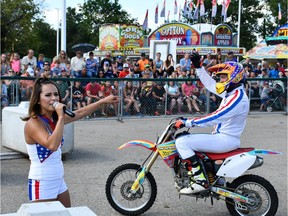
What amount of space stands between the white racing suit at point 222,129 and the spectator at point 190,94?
8.64 m

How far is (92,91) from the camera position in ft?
42.6

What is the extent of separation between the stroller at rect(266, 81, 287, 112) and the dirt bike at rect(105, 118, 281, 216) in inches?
409

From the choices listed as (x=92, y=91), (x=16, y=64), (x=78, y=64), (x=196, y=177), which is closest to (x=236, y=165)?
(x=196, y=177)

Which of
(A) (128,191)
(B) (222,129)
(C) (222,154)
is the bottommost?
(A) (128,191)

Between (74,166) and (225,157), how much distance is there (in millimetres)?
3432

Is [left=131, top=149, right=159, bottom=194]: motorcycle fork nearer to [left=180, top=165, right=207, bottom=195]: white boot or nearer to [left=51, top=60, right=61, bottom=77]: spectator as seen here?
[left=180, top=165, right=207, bottom=195]: white boot

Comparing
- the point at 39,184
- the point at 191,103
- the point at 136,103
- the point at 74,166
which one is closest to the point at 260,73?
the point at 191,103

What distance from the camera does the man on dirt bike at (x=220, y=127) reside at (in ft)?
16.9

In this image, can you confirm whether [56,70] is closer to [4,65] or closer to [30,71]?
[30,71]

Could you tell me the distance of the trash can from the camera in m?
8.23

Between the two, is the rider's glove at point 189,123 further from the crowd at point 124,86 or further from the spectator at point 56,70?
the spectator at point 56,70

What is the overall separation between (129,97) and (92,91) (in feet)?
3.98

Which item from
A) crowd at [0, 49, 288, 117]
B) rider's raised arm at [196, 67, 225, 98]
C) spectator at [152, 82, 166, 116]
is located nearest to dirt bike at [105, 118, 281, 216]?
rider's raised arm at [196, 67, 225, 98]

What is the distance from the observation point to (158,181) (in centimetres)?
703
